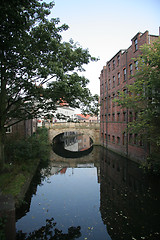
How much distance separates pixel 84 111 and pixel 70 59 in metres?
3.64

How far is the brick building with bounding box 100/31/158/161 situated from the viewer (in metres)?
18.1

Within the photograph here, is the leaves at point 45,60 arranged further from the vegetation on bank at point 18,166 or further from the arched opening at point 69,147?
the arched opening at point 69,147

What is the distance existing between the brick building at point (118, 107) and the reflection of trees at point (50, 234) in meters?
10.0

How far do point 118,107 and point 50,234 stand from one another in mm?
19950

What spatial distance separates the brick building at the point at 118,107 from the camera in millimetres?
18078

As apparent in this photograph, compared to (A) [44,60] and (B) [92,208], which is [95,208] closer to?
(B) [92,208]

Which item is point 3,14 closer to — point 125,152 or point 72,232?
point 72,232

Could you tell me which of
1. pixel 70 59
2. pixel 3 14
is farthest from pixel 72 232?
pixel 70 59

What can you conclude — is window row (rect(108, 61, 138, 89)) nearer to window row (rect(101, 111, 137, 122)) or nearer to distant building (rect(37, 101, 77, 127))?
window row (rect(101, 111, 137, 122))

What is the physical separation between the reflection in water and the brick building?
187 inches

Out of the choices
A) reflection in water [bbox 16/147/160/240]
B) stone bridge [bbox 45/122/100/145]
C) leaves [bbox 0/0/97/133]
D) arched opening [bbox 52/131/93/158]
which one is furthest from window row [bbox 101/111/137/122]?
leaves [bbox 0/0/97/133]

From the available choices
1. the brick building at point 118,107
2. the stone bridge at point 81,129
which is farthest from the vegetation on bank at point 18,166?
the stone bridge at point 81,129

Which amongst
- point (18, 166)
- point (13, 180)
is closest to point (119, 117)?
point (18, 166)

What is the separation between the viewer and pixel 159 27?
54.2 feet
